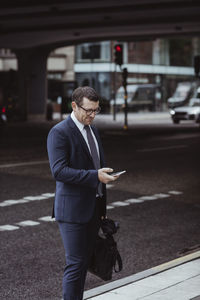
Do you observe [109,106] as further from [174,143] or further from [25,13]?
[174,143]

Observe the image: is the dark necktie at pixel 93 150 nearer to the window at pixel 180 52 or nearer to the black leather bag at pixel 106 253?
the black leather bag at pixel 106 253

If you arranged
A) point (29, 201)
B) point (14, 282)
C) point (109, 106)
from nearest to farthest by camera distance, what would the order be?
point (14, 282), point (29, 201), point (109, 106)

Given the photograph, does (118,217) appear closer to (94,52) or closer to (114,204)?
(114,204)

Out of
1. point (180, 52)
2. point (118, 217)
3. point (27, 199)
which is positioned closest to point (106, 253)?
point (118, 217)

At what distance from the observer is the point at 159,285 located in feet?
18.2

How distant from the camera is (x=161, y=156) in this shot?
58.4 ft

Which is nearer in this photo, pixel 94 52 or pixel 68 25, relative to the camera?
pixel 68 25

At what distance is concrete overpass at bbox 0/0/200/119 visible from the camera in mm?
24266

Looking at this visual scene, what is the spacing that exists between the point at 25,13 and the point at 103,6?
398cm

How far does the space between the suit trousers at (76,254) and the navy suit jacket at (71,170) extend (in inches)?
2.6

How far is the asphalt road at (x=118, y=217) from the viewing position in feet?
20.3

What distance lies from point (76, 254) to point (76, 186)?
0.44 metres

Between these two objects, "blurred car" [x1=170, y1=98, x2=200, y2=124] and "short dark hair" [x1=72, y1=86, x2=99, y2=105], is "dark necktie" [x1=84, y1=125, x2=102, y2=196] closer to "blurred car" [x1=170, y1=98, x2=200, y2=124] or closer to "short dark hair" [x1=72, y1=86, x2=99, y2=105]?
"short dark hair" [x1=72, y1=86, x2=99, y2=105]

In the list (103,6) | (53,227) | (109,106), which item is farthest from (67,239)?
(109,106)
